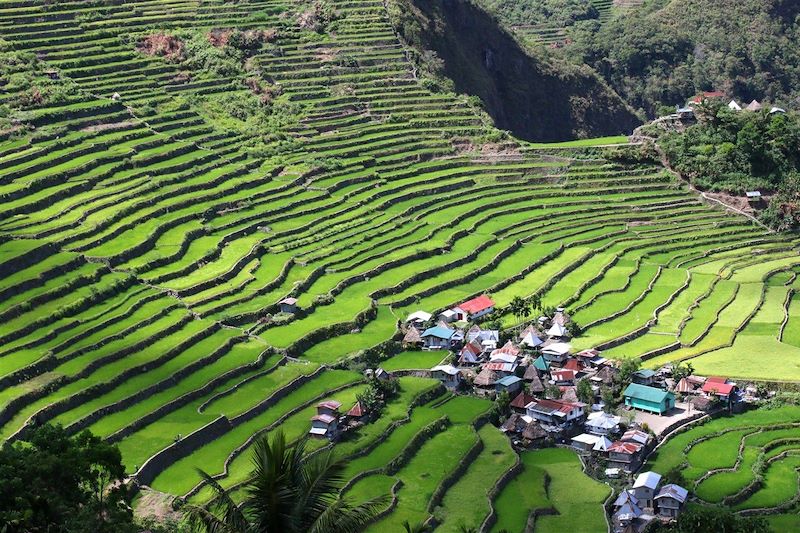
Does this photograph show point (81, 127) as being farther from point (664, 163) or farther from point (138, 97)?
point (664, 163)

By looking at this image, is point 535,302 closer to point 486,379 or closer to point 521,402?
point 486,379

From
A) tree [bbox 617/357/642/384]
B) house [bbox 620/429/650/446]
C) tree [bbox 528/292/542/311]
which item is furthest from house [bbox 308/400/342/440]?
tree [bbox 528/292/542/311]

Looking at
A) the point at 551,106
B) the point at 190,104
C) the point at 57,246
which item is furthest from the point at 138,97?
the point at 551,106

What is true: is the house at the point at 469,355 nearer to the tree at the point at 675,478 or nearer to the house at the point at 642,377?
the house at the point at 642,377

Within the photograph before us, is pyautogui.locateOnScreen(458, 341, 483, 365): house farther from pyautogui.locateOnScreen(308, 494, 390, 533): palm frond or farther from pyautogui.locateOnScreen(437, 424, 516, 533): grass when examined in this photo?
pyautogui.locateOnScreen(308, 494, 390, 533): palm frond

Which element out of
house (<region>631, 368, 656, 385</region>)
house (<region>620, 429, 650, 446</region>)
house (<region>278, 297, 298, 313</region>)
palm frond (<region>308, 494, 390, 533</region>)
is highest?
palm frond (<region>308, 494, 390, 533</region>)
